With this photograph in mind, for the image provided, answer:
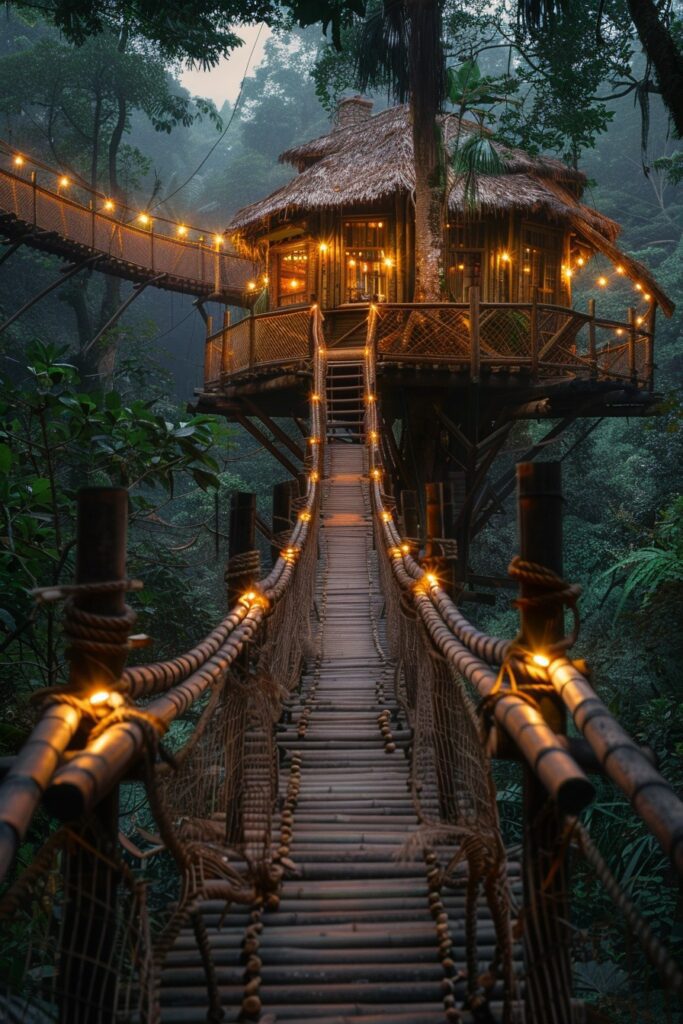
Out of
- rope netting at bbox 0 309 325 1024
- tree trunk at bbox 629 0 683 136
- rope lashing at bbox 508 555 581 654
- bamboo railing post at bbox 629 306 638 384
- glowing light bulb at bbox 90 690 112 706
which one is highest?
tree trunk at bbox 629 0 683 136

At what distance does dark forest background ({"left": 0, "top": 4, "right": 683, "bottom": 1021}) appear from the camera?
5.86 m

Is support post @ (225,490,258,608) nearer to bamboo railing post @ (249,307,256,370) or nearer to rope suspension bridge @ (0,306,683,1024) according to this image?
rope suspension bridge @ (0,306,683,1024)

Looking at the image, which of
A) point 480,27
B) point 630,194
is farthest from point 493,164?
point 630,194

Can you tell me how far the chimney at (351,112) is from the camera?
19812 millimetres

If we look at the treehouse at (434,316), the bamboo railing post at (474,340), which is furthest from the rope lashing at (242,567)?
the bamboo railing post at (474,340)

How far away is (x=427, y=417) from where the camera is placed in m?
13.5

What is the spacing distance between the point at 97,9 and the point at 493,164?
21.4 feet

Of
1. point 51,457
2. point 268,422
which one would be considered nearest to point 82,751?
point 51,457

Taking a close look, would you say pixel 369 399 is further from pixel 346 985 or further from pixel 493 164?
pixel 346 985

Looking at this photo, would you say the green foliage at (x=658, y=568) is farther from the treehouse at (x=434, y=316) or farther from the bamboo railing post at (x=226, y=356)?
the bamboo railing post at (x=226, y=356)

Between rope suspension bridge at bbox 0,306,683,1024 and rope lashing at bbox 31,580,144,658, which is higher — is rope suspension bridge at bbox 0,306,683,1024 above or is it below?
below

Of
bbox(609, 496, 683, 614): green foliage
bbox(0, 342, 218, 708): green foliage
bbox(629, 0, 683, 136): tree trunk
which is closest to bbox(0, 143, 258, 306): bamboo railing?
bbox(0, 342, 218, 708): green foliage

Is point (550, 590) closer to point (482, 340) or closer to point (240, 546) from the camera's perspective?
point (240, 546)

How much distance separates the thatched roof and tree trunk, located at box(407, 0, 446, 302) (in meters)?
0.89
